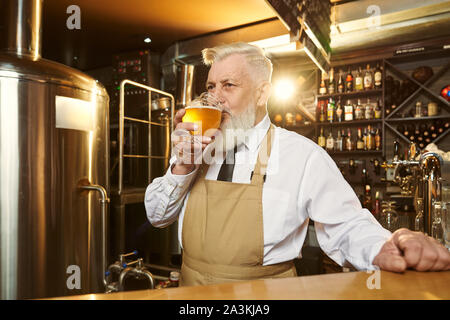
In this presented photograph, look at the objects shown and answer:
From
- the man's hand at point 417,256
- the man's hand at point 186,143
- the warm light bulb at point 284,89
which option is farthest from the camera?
the warm light bulb at point 284,89

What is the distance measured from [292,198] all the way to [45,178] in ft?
5.22

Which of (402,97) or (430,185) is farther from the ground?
(402,97)

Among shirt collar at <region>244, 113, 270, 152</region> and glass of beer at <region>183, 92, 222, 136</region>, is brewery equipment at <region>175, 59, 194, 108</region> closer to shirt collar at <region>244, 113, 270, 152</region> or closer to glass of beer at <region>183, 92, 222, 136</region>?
shirt collar at <region>244, 113, 270, 152</region>

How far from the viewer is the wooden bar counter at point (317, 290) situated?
0.50 metres

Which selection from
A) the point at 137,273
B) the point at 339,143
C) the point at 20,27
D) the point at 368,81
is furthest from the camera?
the point at 339,143

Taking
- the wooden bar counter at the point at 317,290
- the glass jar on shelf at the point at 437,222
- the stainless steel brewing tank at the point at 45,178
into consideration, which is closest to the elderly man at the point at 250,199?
the wooden bar counter at the point at 317,290

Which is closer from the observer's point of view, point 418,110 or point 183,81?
point 418,110

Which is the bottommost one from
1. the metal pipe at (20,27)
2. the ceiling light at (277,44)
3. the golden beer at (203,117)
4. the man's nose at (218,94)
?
the golden beer at (203,117)

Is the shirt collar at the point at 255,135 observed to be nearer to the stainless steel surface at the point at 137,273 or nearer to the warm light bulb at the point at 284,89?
the stainless steel surface at the point at 137,273

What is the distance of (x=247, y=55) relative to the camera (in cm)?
137

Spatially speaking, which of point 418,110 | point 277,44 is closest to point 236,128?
point 277,44

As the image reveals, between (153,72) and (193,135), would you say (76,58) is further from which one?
(193,135)

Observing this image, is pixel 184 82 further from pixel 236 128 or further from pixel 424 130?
pixel 236 128
